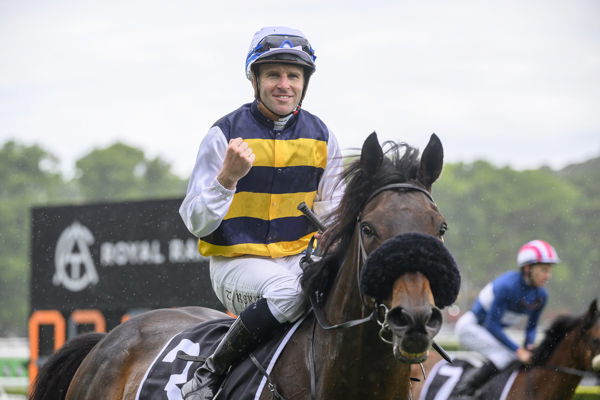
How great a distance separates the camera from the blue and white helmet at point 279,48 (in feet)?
10.8

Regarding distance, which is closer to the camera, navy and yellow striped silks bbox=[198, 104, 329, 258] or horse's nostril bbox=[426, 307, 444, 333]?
horse's nostril bbox=[426, 307, 444, 333]

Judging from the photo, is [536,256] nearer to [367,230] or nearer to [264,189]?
[264,189]

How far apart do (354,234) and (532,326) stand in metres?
4.63

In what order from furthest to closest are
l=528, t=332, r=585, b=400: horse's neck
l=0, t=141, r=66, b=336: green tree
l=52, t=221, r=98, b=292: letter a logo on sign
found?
l=0, t=141, r=66, b=336: green tree, l=52, t=221, r=98, b=292: letter a logo on sign, l=528, t=332, r=585, b=400: horse's neck

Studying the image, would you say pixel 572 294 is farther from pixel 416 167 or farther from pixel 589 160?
pixel 416 167

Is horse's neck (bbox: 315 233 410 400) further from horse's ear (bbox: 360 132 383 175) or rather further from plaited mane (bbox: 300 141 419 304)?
horse's ear (bbox: 360 132 383 175)

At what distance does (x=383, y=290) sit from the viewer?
237 cm

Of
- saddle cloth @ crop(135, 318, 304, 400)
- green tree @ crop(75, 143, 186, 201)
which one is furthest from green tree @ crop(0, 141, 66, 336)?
saddle cloth @ crop(135, 318, 304, 400)

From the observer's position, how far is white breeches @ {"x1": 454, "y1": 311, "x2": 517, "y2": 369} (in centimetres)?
621

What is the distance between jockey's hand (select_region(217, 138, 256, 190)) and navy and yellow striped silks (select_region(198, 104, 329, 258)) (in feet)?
1.15

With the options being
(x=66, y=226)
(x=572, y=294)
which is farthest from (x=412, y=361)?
(x=572, y=294)

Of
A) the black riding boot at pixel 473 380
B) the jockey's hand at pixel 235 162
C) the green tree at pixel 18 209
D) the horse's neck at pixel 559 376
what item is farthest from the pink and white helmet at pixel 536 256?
the green tree at pixel 18 209

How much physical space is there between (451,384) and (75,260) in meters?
4.59

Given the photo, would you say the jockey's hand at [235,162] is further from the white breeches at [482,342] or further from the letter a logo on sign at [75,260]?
the letter a logo on sign at [75,260]
